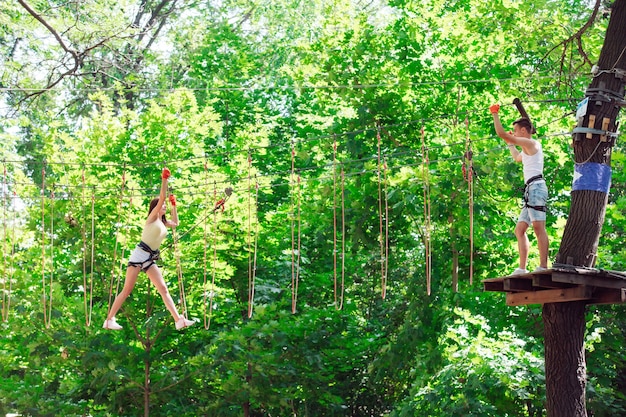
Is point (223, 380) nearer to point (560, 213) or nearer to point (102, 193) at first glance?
point (102, 193)

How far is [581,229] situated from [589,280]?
852 mm

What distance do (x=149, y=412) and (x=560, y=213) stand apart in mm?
6778

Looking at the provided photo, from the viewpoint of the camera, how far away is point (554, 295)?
714 centimetres

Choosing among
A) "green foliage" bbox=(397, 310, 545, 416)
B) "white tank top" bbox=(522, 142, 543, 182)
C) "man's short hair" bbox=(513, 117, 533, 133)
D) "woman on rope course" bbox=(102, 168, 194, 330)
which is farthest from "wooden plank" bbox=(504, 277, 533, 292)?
"green foliage" bbox=(397, 310, 545, 416)

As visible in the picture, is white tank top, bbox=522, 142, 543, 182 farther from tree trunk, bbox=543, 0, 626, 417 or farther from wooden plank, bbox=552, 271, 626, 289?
wooden plank, bbox=552, 271, 626, 289

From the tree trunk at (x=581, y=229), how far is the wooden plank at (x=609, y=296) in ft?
1.29

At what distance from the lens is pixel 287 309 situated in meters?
14.9

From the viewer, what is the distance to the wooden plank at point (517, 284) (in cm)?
719

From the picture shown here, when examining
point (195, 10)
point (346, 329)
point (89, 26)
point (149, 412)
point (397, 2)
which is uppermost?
point (195, 10)

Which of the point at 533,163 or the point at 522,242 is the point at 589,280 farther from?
the point at 533,163

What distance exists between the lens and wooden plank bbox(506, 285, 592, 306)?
273 inches

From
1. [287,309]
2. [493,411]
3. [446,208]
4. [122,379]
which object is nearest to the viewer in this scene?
[493,411]

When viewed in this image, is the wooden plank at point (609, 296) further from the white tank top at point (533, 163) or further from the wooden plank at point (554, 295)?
the white tank top at point (533, 163)

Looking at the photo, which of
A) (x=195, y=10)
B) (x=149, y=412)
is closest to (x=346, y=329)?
(x=149, y=412)
